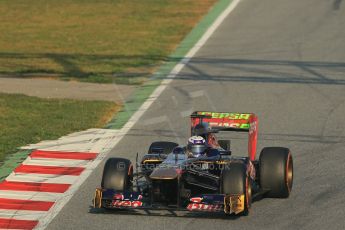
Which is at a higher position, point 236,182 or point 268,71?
point 268,71

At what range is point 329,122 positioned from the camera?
2161 centimetres

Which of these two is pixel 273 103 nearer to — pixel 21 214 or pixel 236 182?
pixel 236 182

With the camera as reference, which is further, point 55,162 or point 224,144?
point 55,162

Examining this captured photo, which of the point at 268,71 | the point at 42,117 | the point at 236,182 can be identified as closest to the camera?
the point at 236,182

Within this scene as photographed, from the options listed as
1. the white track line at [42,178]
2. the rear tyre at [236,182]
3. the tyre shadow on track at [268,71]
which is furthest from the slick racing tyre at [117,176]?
the tyre shadow on track at [268,71]

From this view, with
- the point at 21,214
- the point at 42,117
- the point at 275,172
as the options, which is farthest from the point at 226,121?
the point at 42,117

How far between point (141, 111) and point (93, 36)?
33.0ft

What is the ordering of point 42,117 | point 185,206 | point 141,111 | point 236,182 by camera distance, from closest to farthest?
point 236,182, point 185,206, point 42,117, point 141,111

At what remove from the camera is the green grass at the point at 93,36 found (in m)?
27.9

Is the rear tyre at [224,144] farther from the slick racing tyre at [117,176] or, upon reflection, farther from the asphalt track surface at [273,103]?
the slick racing tyre at [117,176]

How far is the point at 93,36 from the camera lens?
32.6 m

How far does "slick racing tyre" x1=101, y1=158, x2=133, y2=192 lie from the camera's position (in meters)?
15.0

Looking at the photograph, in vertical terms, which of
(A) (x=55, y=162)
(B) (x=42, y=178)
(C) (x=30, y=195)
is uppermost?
(A) (x=55, y=162)

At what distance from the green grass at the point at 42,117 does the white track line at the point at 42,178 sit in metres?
1.40
